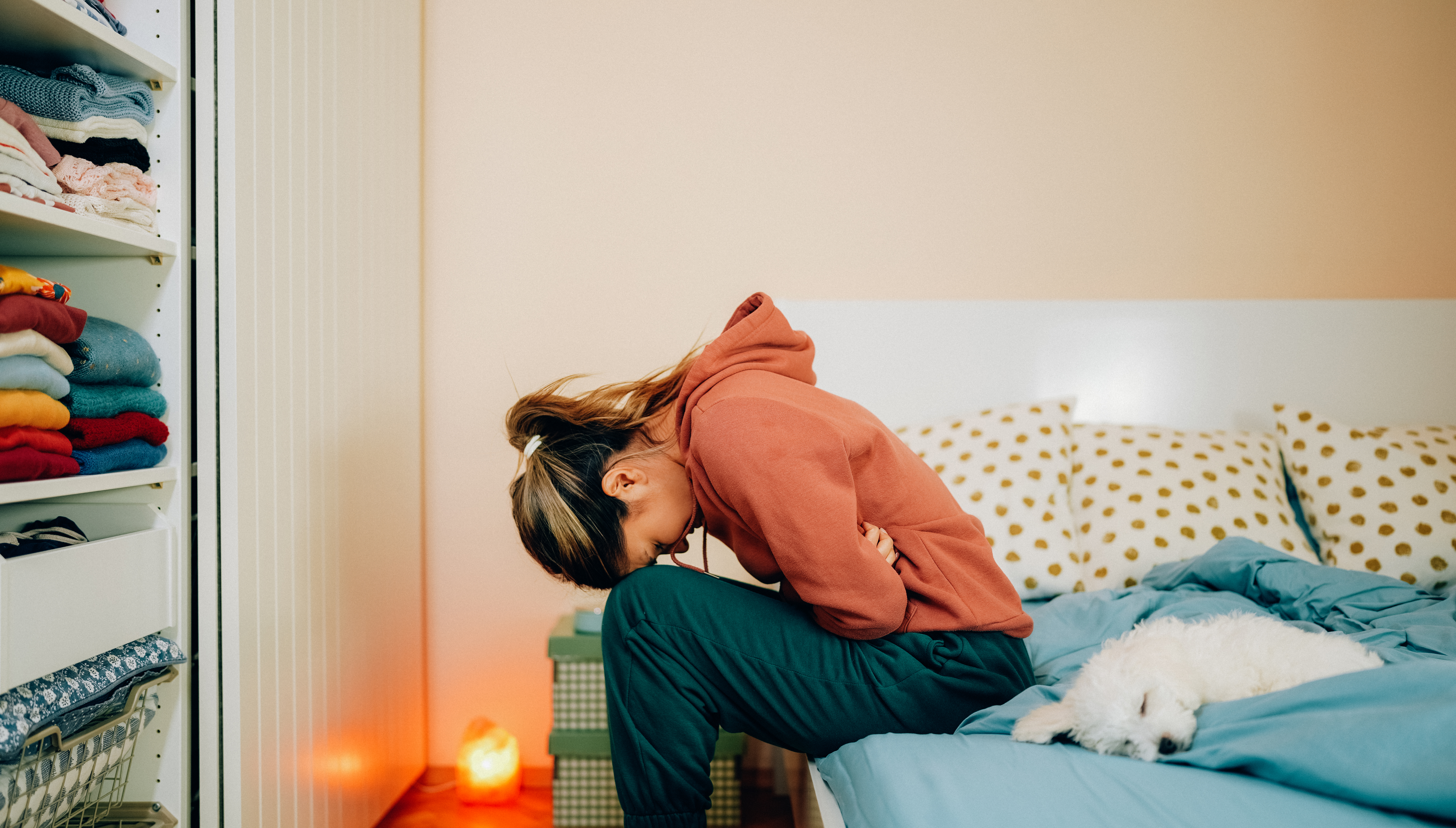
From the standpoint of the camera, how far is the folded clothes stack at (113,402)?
0.92 metres

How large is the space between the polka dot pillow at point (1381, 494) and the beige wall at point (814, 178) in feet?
1.70

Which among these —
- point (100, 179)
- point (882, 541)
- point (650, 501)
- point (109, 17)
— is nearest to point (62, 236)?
point (100, 179)

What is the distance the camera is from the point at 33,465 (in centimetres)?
83

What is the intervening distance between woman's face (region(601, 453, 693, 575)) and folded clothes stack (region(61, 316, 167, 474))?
603 millimetres

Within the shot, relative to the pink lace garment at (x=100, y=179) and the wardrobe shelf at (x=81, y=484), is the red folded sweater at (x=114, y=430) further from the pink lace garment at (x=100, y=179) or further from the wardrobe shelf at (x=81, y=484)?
the pink lace garment at (x=100, y=179)

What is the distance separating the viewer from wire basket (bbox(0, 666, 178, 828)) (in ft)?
2.59

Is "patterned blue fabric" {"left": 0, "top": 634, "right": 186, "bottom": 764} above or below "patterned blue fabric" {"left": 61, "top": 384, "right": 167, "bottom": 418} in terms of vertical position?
below

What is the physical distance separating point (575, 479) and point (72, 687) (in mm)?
621

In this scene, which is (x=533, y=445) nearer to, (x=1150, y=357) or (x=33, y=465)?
(x=33, y=465)

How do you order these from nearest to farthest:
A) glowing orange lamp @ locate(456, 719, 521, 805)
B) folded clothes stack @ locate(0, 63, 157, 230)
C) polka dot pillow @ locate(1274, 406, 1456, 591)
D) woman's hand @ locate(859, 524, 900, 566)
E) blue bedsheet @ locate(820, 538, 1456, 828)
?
blue bedsheet @ locate(820, 538, 1456, 828) < folded clothes stack @ locate(0, 63, 157, 230) < woman's hand @ locate(859, 524, 900, 566) < polka dot pillow @ locate(1274, 406, 1456, 591) < glowing orange lamp @ locate(456, 719, 521, 805)

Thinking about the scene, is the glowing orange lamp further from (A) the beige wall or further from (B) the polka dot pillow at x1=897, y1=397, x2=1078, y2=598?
(B) the polka dot pillow at x1=897, y1=397, x2=1078, y2=598

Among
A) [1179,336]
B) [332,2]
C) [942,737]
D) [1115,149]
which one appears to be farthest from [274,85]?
[1179,336]

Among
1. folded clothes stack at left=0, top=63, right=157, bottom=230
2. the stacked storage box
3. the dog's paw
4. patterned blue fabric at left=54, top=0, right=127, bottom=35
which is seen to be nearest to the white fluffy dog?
the dog's paw

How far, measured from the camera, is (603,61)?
77.3 inches
